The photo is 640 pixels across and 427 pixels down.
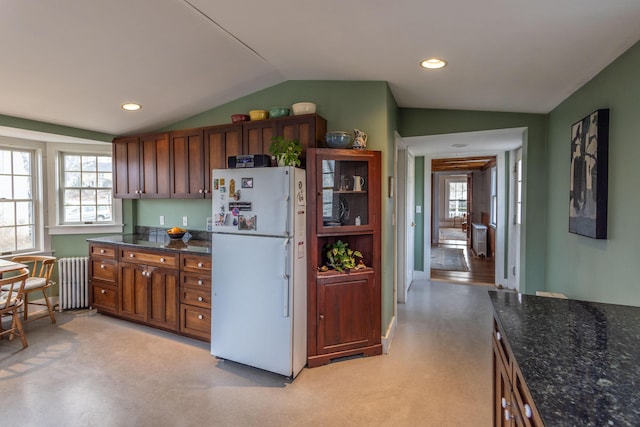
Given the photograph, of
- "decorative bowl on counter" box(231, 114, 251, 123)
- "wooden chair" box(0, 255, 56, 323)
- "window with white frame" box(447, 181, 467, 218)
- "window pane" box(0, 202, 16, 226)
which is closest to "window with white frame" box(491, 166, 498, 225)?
"decorative bowl on counter" box(231, 114, 251, 123)

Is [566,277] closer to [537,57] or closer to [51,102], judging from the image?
[537,57]

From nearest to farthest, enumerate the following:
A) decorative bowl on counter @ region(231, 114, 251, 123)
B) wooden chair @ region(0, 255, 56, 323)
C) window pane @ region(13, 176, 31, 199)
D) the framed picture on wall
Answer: the framed picture on wall, decorative bowl on counter @ region(231, 114, 251, 123), wooden chair @ region(0, 255, 56, 323), window pane @ region(13, 176, 31, 199)

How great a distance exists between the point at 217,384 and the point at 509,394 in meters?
2.00

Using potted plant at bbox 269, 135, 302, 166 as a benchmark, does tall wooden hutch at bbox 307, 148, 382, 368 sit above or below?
below

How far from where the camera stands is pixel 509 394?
1.27 m

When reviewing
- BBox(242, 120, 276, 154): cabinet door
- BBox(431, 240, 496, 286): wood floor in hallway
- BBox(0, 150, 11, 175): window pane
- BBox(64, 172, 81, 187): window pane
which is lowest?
BBox(431, 240, 496, 286): wood floor in hallway

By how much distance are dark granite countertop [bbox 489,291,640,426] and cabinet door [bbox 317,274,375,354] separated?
1.33 metres

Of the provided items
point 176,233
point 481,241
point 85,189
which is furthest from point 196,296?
point 481,241

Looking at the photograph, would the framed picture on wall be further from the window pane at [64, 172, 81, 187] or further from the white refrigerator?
the window pane at [64, 172, 81, 187]

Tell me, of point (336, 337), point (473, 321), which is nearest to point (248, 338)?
point (336, 337)

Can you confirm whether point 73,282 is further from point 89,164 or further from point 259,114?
point 259,114

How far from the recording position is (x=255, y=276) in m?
2.66

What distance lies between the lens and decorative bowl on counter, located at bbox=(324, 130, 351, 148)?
282 cm

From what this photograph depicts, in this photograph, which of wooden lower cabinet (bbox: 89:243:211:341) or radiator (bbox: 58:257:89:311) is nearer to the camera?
wooden lower cabinet (bbox: 89:243:211:341)
